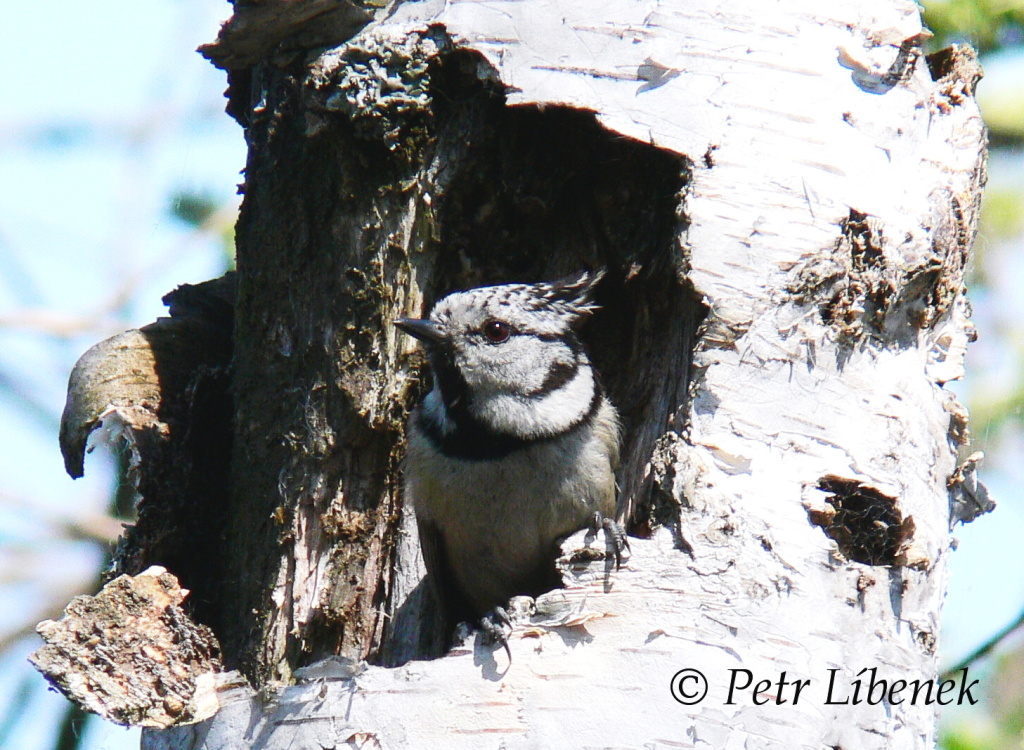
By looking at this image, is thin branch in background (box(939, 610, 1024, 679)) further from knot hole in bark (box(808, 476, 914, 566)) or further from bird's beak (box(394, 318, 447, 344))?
bird's beak (box(394, 318, 447, 344))

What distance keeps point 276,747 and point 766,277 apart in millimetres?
1814

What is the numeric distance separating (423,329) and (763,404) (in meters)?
1.19

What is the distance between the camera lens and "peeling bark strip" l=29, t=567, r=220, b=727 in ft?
8.95

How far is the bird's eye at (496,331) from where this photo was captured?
12.6ft

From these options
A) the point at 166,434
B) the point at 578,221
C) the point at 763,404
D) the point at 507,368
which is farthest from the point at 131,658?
the point at 578,221

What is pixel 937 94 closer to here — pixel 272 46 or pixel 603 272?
pixel 603 272

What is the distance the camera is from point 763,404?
2955 millimetres

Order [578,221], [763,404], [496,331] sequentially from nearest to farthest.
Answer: [763,404]
[496,331]
[578,221]

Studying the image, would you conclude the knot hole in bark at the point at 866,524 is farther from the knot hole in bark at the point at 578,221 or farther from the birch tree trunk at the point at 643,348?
the knot hole in bark at the point at 578,221

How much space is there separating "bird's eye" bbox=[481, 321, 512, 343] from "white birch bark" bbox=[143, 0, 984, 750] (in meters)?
0.83

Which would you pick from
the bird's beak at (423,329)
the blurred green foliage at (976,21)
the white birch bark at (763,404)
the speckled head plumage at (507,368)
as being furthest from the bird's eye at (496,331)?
the blurred green foliage at (976,21)

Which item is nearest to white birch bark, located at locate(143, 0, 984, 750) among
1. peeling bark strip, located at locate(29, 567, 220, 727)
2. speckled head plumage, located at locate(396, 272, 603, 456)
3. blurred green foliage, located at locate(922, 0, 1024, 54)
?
peeling bark strip, located at locate(29, 567, 220, 727)

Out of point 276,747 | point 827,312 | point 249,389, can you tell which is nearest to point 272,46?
point 249,389

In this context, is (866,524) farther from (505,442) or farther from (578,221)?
(578,221)
